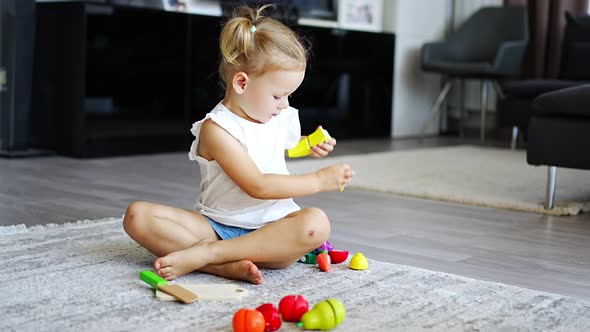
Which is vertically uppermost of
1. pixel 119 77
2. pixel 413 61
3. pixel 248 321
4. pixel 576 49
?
pixel 576 49

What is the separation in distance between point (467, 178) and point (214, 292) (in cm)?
219

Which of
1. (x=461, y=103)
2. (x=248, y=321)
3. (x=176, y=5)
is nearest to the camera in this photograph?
(x=248, y=321)

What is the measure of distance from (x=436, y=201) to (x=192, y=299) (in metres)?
1.63

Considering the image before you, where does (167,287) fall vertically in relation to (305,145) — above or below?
below

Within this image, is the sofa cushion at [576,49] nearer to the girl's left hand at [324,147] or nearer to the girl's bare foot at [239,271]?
the girl's left hand at [324,147]

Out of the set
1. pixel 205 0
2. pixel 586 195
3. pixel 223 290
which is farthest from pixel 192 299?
pixel 205 0

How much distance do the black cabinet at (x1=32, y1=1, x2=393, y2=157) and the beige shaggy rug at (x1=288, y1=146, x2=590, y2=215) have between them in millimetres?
763

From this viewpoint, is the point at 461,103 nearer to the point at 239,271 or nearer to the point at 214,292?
the point at 239,271

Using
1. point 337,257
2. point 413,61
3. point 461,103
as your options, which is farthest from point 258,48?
point 461,103

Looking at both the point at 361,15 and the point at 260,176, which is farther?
the point at 361,15

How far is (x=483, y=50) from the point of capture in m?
5.66

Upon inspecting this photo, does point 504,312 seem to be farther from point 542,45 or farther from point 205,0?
point 542,45

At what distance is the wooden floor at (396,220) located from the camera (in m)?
1.86

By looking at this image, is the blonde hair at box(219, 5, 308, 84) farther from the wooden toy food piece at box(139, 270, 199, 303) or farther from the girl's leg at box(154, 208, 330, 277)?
the wooden toy food piece at box(139, 270, 199, 303)
